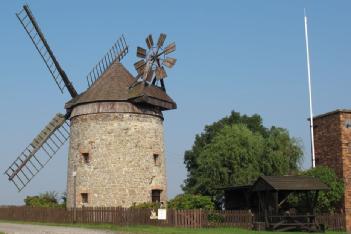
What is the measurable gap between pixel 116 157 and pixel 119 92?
391cm

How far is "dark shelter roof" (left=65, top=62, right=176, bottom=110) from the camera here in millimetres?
34156

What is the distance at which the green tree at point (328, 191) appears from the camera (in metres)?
30.0

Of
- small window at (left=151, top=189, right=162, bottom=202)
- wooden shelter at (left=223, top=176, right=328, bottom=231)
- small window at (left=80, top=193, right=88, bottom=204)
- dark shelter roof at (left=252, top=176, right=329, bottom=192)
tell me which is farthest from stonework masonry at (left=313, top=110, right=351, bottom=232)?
small window at (left=80, top=193, right=88, bottom=204)

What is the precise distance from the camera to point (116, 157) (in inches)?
1320

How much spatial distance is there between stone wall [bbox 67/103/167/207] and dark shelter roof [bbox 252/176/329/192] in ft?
25.5

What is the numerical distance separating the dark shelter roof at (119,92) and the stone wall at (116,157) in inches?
23.0

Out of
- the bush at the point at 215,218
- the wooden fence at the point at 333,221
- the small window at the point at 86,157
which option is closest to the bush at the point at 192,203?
the bush at the point at 215,218

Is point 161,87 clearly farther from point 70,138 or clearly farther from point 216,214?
point 216,214

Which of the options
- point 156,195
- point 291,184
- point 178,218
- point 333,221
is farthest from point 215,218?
point 333,221

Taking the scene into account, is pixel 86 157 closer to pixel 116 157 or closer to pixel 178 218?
pixel 116 157

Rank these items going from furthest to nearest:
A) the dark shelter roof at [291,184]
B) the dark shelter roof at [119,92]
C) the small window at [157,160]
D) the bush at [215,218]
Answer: the small window at [157,160] < the dark shelter roof at [119,92] < the bush at [215,218] < the dark shelter roof at [291,184]

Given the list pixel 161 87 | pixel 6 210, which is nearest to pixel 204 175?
pixel 161 87

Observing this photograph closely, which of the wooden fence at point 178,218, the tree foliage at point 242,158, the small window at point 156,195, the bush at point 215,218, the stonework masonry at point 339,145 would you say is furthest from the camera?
the tree foliage at point 242,158

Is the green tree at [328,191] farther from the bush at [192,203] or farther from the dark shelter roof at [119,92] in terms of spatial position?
the dark shelter roof at [119,92]
